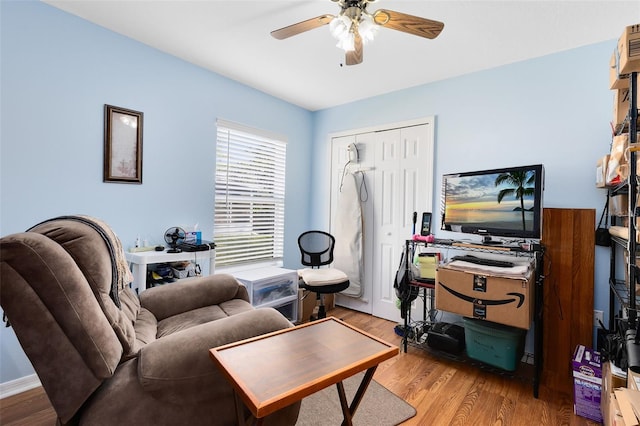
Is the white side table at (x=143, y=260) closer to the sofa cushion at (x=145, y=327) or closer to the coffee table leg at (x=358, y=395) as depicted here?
the sofa cushion at (x=145, y=327)

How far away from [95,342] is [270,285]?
1815mm

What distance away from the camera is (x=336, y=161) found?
12.2 feet

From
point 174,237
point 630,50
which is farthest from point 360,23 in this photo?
point 174,237

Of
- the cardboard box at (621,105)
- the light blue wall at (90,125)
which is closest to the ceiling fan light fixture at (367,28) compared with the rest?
the cardboard box at (621,105)

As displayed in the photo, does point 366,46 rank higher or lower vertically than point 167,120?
higher

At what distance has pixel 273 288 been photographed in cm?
283

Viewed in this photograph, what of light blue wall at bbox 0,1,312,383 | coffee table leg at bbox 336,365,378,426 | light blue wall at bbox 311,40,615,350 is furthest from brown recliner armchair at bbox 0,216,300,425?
light blue wall at bbox 311,40,615,350

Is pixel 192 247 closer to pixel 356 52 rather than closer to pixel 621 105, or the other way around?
pixel 356 52

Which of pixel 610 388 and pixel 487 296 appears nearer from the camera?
pixel 610 388

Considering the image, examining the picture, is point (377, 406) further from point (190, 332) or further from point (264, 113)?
point (264, 113)

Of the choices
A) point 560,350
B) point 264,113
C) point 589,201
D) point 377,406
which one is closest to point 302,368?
point 377,406

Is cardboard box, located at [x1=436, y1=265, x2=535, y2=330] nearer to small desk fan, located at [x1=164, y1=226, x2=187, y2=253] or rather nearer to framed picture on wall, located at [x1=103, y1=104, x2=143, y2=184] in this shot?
small desk fan, located at [x1=164, y1=226, x2=187, y2=253]

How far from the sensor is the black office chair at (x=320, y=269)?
2.79m

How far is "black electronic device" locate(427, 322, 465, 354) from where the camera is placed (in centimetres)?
234
